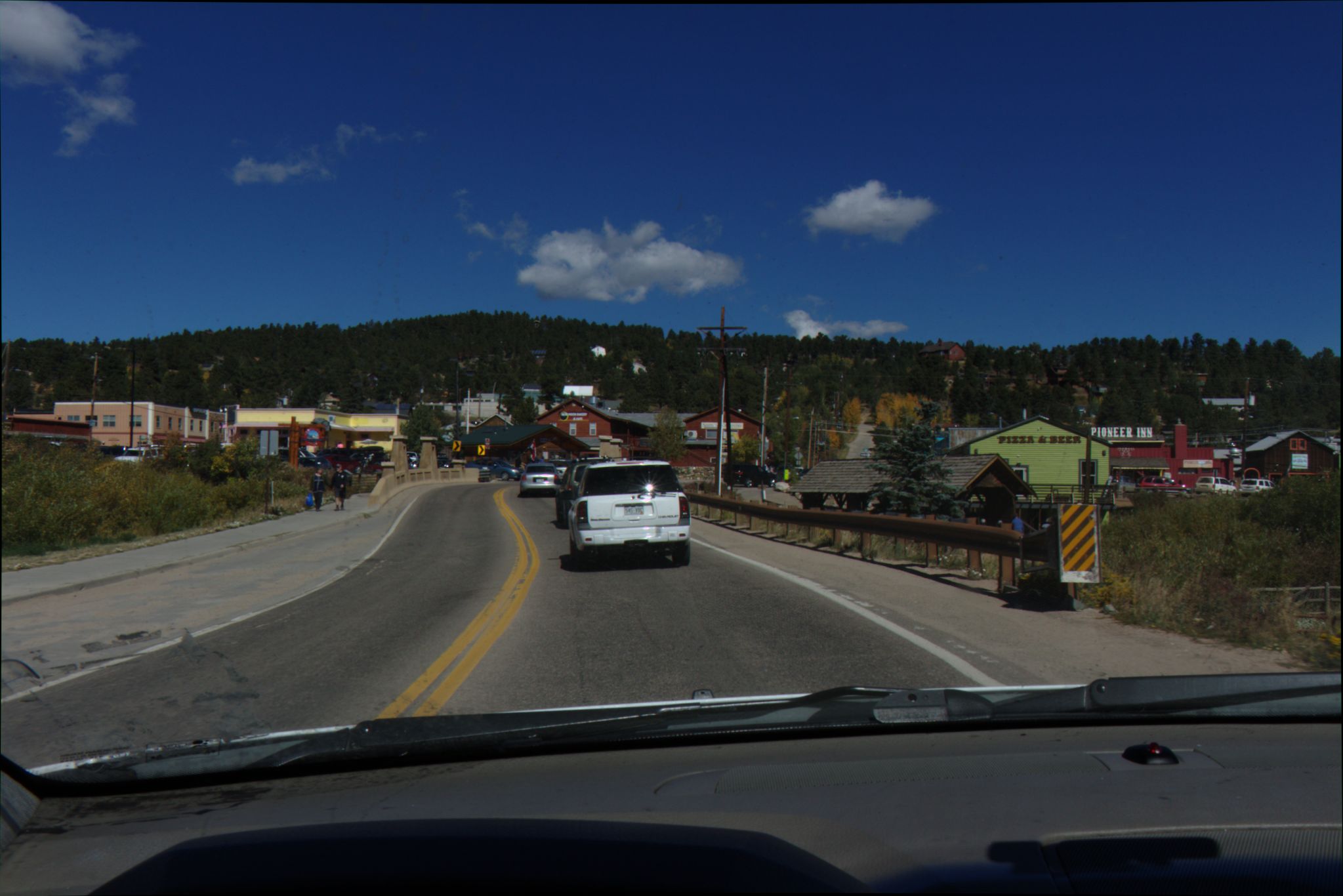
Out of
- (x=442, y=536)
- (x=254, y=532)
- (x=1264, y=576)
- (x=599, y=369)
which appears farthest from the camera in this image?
(x=599, y=369)

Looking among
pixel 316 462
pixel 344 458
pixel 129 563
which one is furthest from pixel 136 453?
pixel 344 458

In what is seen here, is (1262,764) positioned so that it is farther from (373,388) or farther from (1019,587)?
(373,388)

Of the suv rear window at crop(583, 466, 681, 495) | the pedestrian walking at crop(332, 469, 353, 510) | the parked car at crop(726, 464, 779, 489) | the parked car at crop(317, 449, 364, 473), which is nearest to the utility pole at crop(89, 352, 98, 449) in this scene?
Result: the suv rear window at crop(583, 466, 681, 495)

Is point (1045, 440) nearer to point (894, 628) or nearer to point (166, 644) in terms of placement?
point (894, 628)

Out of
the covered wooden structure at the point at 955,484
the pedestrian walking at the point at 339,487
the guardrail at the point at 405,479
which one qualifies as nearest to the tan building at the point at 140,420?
the covered wooden structure at the point at 955,484

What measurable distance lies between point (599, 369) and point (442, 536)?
111 feet

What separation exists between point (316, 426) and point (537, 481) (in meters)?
20.7

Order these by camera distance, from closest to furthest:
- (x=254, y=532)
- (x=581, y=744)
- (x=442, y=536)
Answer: (x=581, y=744), (x=254, y=532), (x=442, y=536)

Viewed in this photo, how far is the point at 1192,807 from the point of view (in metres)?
2.72

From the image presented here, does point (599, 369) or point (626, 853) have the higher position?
point (599, 369)

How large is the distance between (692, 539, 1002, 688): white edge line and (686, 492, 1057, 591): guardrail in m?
0.87

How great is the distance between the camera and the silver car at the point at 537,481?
2986 centimetres

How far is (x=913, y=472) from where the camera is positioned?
84.9 ft

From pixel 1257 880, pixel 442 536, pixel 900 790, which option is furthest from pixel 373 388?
pixel 1257 880
